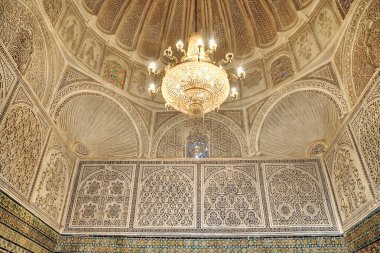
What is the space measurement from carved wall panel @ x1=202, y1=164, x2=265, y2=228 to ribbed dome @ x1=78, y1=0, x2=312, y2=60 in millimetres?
2773

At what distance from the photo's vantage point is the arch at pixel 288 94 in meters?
5.65

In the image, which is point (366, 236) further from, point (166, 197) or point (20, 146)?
point (20, 146)

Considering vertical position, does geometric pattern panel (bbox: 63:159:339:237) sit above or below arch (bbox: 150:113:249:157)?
below

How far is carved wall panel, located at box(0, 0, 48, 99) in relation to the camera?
4344 millimetres

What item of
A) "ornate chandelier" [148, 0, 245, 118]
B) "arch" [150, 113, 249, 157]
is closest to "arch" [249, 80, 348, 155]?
"arch" [150, 113, 249, 157]

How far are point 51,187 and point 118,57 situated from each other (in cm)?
313

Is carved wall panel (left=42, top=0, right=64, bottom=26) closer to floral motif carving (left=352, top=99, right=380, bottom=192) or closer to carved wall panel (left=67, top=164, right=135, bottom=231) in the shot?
carved wall panel (left=67, top=164, right=135, bottom=231)

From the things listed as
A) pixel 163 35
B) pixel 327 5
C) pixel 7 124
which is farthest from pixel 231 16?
pixel 7 124

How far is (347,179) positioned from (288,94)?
2.04 metres

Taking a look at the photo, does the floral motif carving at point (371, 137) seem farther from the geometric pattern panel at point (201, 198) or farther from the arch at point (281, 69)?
the arch at point (281, 69)

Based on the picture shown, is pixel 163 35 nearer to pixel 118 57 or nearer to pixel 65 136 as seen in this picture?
pixel 118 57

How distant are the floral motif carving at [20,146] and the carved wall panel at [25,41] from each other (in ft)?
1.81

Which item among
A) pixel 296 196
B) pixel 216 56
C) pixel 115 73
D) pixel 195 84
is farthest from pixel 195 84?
pixel 296 196

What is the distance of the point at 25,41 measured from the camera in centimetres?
478
